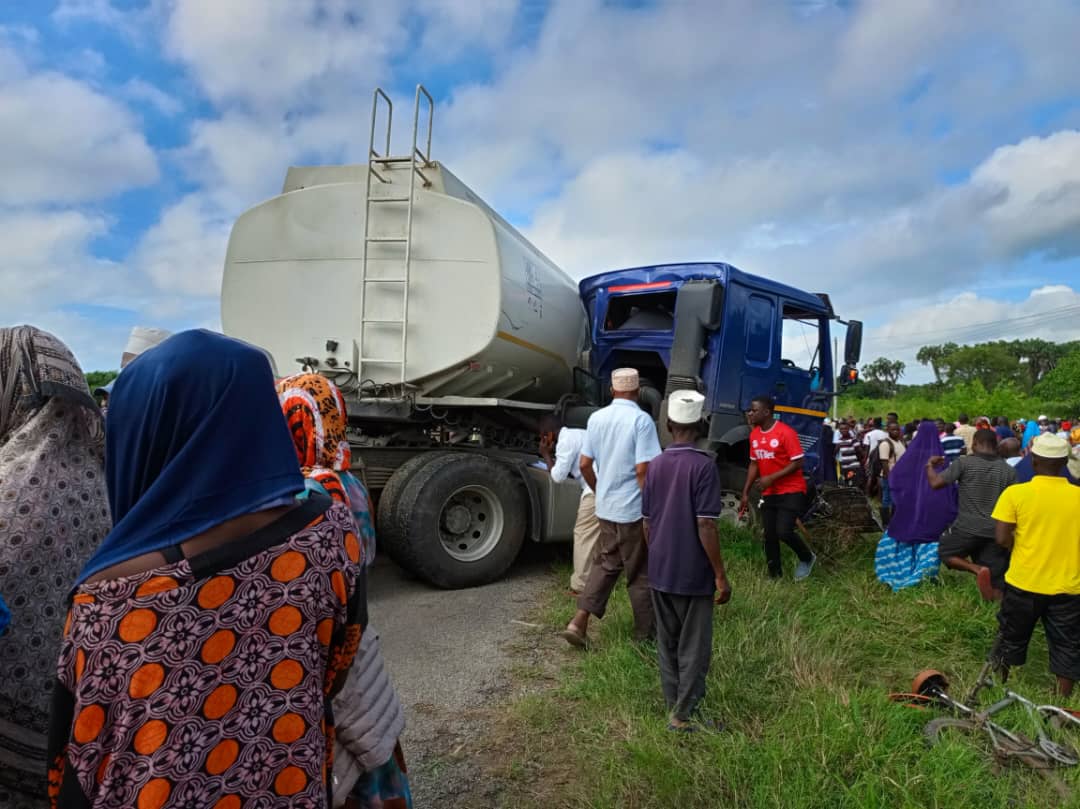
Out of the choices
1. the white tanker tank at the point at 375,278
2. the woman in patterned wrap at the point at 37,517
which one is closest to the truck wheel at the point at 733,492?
the white tanker tank at the point at 375,278

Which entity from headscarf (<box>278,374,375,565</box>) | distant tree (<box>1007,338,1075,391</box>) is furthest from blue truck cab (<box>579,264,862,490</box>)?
distant tree (<box>1007,338,1075,391</box>)

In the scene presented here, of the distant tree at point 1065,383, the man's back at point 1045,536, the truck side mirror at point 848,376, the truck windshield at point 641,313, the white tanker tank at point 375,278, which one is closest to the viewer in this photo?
the man's back at point 1045,536

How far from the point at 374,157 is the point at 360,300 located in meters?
1.11

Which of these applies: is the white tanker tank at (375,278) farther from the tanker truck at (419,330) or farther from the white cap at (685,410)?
the white cap at (685,410)

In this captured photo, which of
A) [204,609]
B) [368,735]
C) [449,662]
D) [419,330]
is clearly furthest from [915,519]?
[204,609]

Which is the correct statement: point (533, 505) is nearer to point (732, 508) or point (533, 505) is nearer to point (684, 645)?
point (732, 508)

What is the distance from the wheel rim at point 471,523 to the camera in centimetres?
582

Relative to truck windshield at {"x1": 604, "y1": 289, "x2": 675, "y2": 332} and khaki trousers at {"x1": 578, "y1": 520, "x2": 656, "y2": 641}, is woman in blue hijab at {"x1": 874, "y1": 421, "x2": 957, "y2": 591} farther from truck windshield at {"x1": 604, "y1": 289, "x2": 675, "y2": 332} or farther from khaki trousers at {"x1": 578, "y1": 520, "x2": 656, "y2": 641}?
khaki trousers at {"x1": 578, "y1": 520, "x2": 656, "y2": 641}

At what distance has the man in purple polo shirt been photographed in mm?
3262

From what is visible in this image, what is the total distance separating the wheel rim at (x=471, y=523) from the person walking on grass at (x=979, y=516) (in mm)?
3363

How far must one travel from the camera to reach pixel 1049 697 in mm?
3637

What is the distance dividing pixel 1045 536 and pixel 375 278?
4.62 metres

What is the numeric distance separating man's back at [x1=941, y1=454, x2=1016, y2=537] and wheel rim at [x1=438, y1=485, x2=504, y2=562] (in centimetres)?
339

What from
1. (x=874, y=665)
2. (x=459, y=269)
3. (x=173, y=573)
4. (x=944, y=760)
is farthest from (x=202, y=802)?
(x=459, y=269)
